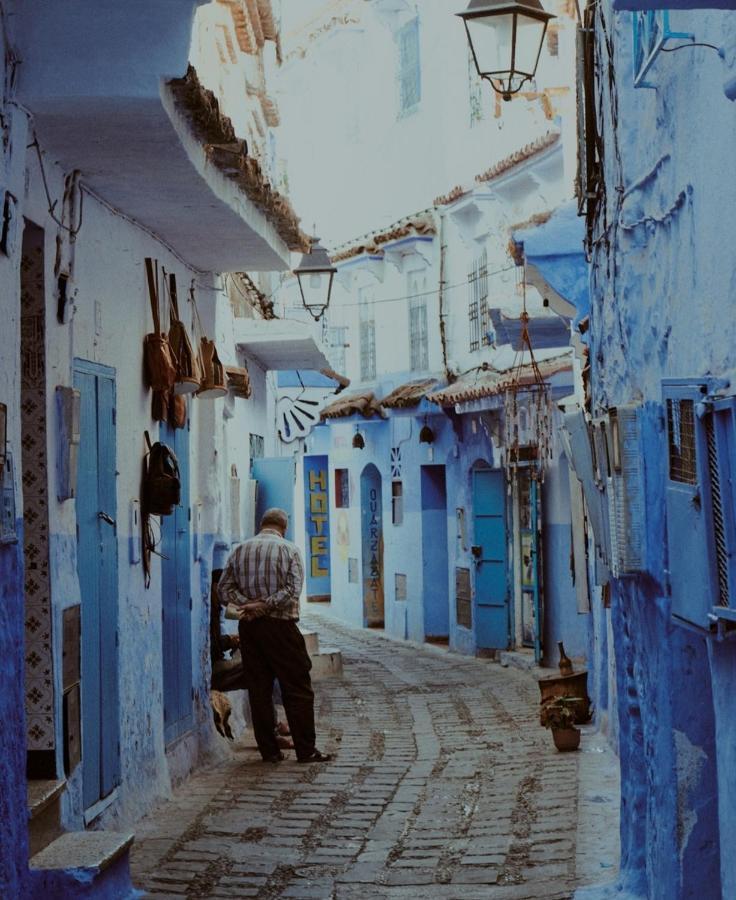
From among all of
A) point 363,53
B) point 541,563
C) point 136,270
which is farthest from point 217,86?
point 363,53

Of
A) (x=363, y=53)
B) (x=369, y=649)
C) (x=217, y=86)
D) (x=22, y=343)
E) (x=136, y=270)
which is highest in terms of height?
(x=363, y=53)

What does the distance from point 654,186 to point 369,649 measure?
17411 mm

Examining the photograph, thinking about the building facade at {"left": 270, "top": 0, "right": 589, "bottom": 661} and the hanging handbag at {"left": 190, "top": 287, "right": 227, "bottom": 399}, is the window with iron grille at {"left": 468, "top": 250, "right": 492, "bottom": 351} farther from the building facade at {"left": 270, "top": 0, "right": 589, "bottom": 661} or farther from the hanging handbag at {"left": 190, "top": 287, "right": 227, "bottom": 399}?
the hanging handbag at {"left": 190, "top": 287, "right": 227, "bottom": 399}

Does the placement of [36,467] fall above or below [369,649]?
above

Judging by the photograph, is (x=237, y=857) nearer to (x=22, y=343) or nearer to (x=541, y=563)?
(x=22, y=343)

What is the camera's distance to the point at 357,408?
25719 mm

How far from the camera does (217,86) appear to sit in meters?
15.2

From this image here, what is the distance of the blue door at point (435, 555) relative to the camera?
23.8 metres

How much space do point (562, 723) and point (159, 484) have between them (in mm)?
3580

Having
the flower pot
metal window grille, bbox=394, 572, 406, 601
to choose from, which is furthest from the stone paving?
metal window grille, bbox=394, 572, 406, 601

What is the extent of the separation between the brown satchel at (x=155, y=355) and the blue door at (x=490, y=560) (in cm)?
1005

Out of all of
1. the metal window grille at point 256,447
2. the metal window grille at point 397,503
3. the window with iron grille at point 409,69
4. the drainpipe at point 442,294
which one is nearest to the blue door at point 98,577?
the metal window grille at point 256,447

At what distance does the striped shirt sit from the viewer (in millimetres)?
11781

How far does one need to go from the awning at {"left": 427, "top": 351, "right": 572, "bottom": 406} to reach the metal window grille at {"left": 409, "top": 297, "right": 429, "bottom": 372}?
275 centimetres
